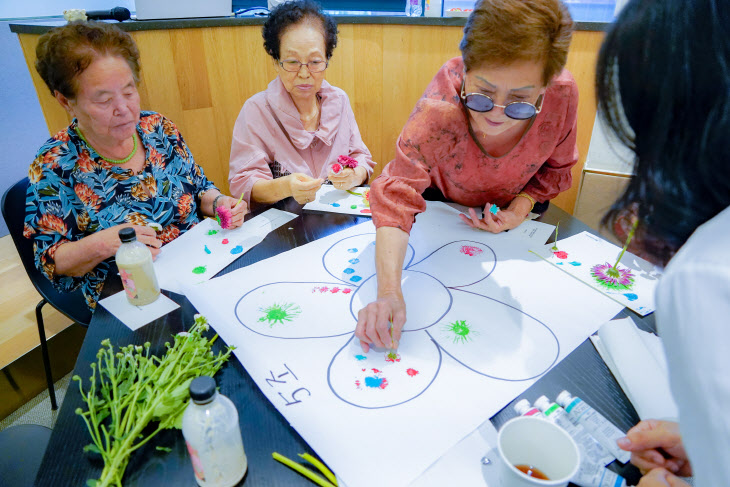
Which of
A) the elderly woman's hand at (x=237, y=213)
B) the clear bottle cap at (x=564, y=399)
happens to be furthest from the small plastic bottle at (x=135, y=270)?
the clear bottle cap at (x=564, y=399)

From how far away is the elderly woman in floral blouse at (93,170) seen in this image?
1.18 m

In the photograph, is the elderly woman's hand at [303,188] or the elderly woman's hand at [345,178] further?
the elderly woman's hand at [345,178]

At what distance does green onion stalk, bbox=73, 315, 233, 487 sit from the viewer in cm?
62

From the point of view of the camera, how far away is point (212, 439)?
0.57m

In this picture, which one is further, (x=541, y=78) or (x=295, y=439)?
(x=541, y=78)

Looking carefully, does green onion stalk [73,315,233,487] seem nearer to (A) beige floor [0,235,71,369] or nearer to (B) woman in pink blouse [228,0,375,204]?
(B) woman in pink blouse [228,0,375,204]

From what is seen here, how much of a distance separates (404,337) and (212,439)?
1.37ft

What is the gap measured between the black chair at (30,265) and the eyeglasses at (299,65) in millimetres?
925

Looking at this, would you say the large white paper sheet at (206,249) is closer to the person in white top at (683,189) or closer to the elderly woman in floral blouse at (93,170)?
the elderly woman in floral blouse at (93,170)

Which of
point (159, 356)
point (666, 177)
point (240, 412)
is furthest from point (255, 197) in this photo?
point (666, 177)

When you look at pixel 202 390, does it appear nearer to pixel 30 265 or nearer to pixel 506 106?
pixel 506 106

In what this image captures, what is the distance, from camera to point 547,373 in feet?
2.58

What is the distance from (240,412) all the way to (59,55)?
3.60 ft

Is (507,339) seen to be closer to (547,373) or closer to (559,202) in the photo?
(547,373)
